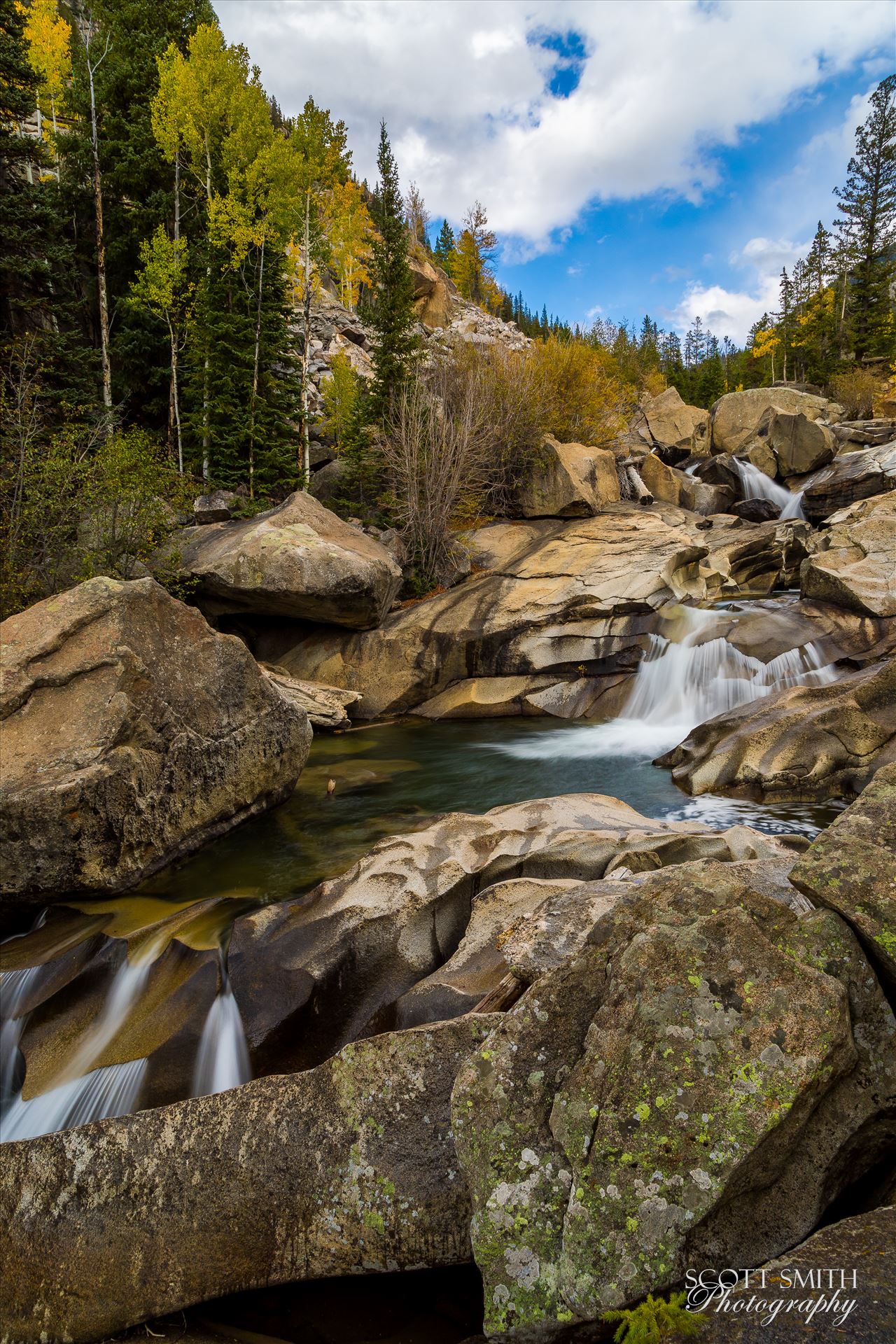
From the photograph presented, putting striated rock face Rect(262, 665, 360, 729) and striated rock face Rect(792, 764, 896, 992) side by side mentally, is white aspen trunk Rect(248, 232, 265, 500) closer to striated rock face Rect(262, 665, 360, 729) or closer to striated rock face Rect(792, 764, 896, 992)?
striated rock face Rect(262, 665, 360, 729)

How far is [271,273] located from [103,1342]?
25275mm

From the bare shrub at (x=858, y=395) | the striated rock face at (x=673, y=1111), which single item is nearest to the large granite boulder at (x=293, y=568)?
the striated rock face at (x=673, y=1111)

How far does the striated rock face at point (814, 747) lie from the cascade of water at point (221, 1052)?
713cm

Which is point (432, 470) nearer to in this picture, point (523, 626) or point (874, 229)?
point (523, 626)

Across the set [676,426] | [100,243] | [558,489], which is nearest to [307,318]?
[100,243]

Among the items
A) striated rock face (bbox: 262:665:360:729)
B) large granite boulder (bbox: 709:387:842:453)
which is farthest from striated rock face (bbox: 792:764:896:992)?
large granite boulder (bbox: 709:387:842:453)

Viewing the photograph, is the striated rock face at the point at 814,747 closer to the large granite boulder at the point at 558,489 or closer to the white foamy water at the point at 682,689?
the white foamy water at the point at 682,689

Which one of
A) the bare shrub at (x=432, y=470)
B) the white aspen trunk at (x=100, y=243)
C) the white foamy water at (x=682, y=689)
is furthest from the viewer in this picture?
the white aspen trunk at (x=100, y=243)

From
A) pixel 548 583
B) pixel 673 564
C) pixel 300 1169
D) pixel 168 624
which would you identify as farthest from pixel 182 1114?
pixel 673 564

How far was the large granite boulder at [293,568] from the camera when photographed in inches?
596

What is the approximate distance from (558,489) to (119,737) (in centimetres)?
1726

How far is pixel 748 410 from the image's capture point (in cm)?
3547

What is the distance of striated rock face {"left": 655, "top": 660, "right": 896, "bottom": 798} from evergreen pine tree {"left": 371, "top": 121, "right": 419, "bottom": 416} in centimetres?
1616

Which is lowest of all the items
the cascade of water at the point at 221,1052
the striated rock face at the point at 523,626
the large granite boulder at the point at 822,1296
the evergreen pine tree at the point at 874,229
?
the cascade of water at the point at 221,1052
